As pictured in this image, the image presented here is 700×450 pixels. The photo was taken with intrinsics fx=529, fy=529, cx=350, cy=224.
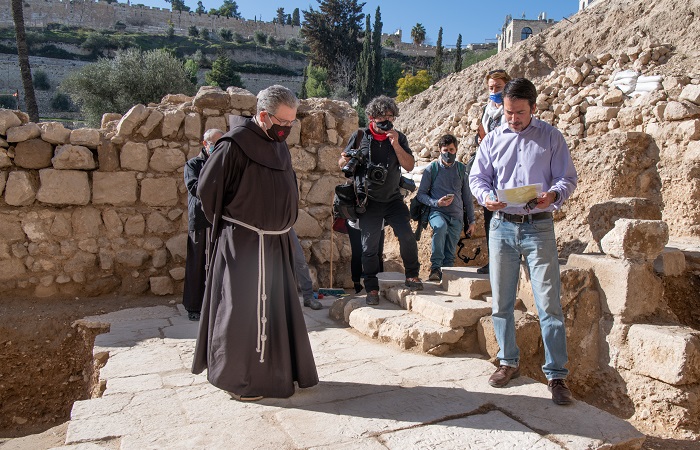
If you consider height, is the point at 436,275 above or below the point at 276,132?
below

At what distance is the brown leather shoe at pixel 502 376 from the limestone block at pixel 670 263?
6.41ft

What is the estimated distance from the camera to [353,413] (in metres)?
2.98

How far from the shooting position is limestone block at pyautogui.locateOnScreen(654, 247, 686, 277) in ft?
14.7

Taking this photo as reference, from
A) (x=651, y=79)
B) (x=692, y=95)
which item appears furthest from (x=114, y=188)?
(x=651, y=79)

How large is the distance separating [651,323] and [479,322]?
1.26m

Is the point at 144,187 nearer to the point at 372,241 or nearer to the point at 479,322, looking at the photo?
the point at 372,241

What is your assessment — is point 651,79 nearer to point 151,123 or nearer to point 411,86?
point 151,123

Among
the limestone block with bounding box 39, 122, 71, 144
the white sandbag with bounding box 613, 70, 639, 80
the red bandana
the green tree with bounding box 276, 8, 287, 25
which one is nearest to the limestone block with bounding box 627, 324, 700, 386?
the red bandana

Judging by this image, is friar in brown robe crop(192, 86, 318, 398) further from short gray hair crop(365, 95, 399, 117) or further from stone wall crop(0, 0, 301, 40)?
stone wall crop(0, 0, 301, 40)

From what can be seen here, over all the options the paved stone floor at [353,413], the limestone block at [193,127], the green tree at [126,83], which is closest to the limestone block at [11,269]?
the limestone block at [193,127]

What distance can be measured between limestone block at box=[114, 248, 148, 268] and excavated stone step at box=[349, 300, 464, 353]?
2.92 m

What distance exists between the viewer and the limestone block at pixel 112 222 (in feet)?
20.2

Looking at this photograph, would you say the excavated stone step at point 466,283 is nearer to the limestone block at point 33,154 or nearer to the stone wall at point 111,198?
the stone wall at point 111,198

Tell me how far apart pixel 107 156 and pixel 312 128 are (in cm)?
248
